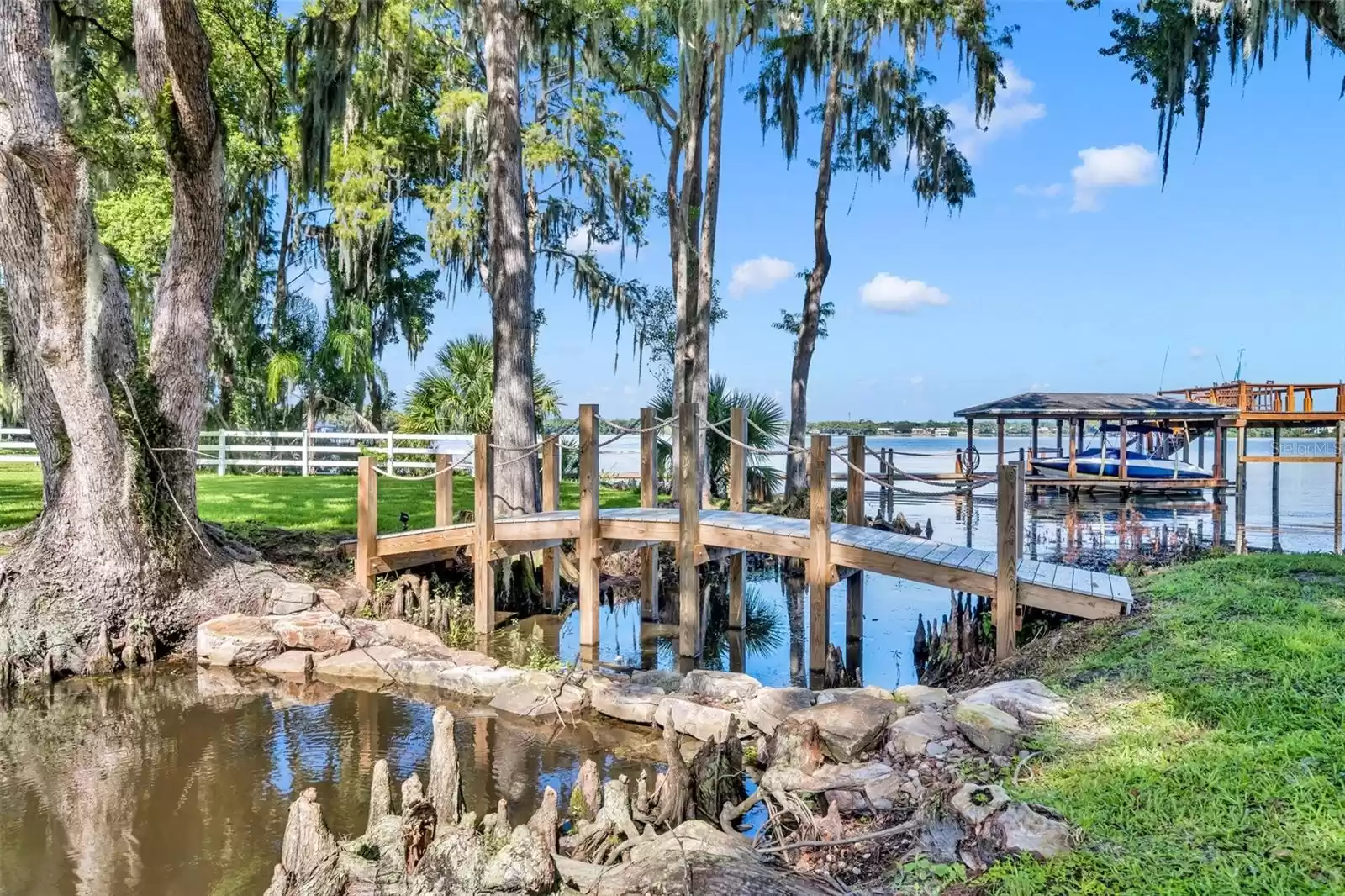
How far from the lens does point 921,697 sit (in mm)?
4801

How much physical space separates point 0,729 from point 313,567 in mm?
3464

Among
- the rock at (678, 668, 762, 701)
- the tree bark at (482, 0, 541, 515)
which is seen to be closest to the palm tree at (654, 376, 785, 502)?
the tree bark at (482, 0, 541, 515)

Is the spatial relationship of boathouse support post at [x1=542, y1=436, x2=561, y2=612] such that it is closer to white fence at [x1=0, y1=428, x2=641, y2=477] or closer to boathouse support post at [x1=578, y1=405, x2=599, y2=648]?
boathouse support post at [x1=578, y1=405, x2=599, y2=648]

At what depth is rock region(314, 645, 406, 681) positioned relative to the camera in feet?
22.7

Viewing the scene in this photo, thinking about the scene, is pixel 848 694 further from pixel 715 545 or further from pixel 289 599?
pixel 289 599

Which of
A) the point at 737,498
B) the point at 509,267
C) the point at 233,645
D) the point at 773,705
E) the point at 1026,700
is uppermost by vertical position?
the point at 509,267

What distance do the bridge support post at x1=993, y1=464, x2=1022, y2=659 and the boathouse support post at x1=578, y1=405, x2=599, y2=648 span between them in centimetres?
368

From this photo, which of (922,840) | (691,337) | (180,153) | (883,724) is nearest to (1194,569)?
(883,724)

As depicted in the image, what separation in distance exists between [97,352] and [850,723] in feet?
22.4

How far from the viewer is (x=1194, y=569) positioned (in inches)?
280

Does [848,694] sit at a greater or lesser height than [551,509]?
lesser

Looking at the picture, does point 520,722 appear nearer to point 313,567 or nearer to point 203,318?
point 313,567

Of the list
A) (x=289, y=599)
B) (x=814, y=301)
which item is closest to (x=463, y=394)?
(x=814, y=301)

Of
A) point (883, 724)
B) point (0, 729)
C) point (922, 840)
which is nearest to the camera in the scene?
point (922, 840)
